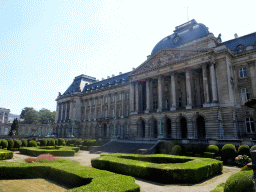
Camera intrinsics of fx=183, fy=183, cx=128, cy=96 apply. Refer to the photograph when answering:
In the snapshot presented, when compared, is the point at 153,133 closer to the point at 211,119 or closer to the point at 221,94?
the point at 211,119

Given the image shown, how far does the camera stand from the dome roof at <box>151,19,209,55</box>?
42119 mm

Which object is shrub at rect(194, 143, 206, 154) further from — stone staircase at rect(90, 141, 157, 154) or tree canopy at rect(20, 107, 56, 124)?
tree canopy at rect(20, 107, 56, 124)

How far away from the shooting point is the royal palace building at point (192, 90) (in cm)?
3381

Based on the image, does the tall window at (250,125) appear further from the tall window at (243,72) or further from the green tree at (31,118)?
the green tree at (31,118)

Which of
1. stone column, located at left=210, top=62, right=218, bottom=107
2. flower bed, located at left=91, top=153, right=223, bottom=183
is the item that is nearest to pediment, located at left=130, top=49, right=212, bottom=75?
stone column, located at left=210, top=62, right=218, bottom=107

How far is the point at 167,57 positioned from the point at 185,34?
8686 millimetres

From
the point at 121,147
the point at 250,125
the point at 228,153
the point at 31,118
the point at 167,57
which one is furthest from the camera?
the point at 31,118

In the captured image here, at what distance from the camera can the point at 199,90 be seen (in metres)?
40.6

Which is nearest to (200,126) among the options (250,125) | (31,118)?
(250,125)

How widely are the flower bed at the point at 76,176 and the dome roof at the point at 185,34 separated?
3937 centimetres

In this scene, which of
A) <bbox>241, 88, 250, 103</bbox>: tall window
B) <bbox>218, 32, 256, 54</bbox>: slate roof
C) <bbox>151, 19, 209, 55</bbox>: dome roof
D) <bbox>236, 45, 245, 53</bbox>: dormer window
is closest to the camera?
<bbox>241, 88, 250, 103</bbox>: tall window

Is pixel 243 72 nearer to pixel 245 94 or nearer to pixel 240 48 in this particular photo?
pixel 245 94

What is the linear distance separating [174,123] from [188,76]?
10288 millimetres

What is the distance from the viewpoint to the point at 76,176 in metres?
11.1
